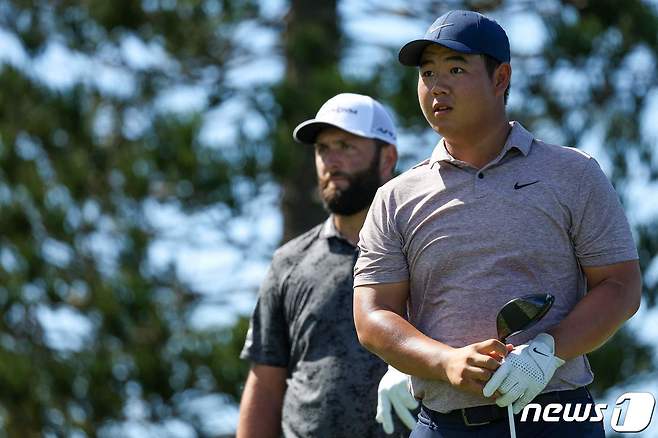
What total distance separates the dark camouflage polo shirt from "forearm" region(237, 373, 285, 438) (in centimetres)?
8

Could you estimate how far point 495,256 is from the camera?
11.7 feet

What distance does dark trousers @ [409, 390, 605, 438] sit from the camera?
3.55 metres

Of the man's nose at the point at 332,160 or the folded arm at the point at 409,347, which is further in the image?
the man's nose at the point at 332,160

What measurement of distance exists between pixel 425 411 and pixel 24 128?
1157cm

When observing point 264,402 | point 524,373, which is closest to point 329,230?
point 264,402

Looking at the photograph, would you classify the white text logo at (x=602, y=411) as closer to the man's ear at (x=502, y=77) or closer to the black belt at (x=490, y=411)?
the black belt at (x=490, y=411)

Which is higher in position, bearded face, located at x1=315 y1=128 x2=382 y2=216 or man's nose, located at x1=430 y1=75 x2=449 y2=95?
bearded face, located at x1=315 y1=128 x2=382 y2=216

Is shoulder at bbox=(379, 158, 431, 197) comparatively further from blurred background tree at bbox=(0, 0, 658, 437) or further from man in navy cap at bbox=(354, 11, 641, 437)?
blurred background tree at bbox=(0, 0, 658, 437)

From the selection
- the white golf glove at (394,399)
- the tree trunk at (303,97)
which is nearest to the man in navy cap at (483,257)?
the white golf glove at (394,399)

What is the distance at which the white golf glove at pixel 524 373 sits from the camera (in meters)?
3.37

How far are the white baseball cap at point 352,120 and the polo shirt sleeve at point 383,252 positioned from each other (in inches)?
59.4

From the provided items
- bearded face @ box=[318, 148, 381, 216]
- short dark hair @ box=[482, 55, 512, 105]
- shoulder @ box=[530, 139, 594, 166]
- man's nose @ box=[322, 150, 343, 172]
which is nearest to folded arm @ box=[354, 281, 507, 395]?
shoulder @ box=[530, 139, 594, 166]

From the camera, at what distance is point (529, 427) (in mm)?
3551

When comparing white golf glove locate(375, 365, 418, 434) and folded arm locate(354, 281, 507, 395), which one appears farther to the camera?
white golf glove locate(375, 365, 418, 434)
